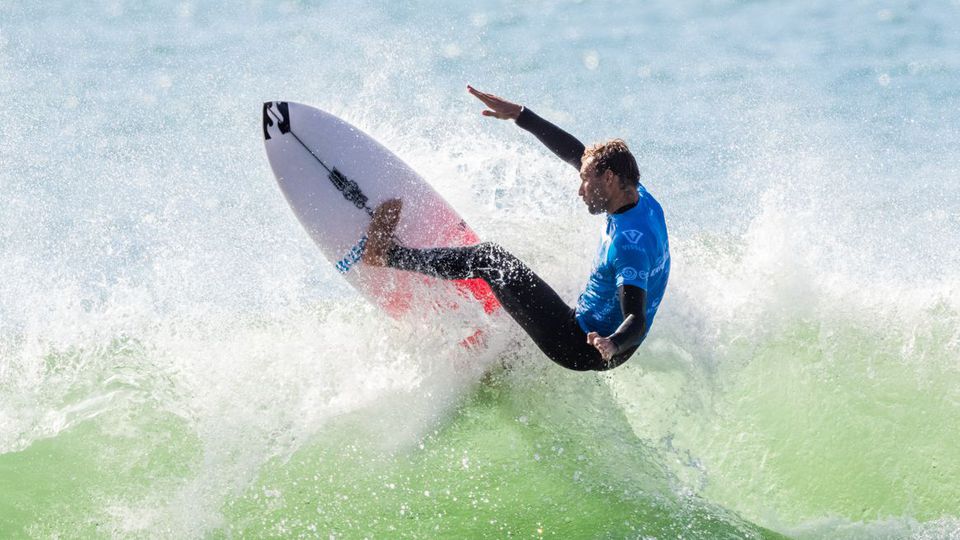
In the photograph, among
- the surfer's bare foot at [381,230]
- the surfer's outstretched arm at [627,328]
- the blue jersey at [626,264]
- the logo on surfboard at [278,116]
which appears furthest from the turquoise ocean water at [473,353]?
the surfer's outstretched arm at [627,328]

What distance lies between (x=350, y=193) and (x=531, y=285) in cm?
143

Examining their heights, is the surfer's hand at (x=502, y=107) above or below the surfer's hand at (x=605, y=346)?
above

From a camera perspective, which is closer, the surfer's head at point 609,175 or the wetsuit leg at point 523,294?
the surfer's head at point 609,175

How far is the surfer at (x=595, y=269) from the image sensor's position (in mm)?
4426

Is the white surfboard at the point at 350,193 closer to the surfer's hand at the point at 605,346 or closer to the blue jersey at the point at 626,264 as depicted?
the blue jersey at the point at 626,264

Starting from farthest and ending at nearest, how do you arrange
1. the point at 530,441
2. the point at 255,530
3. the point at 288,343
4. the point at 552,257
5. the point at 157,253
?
the point at 157,253 → the point at 552,257 → the point at 288,343 → the point at 530,441 → the point at 255,530

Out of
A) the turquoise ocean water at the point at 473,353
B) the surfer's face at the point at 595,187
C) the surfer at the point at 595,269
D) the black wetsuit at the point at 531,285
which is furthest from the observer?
the black wetsuit at the point at 531,285

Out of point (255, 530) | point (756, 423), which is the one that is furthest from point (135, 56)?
point (756, 423)

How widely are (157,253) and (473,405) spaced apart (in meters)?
3.94

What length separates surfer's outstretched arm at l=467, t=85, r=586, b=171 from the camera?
5.32 metres

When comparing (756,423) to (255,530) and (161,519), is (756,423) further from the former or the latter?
(161,519)

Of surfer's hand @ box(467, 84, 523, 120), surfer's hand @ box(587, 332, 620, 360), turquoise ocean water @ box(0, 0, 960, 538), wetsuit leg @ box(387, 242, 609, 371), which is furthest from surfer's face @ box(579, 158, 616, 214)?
turquoise ocean water @ box(0, 0, 960, 538)

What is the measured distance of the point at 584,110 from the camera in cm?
1025

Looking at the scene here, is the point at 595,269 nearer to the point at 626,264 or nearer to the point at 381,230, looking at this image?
the point at 626,264
